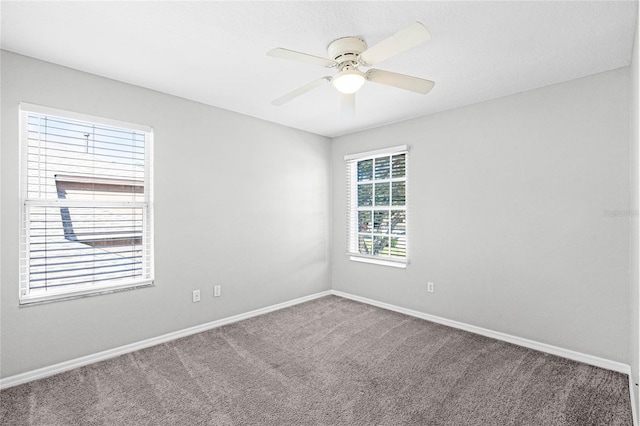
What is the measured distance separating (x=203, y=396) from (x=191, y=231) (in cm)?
164

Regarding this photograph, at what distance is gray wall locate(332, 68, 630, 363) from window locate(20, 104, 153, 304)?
296 centimetres

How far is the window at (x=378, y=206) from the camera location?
159 inches

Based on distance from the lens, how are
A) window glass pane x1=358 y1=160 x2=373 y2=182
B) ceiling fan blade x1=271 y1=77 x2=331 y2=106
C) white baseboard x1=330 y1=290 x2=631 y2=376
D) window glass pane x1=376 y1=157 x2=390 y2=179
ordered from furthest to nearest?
window glass pane x1=358 y1=160 x2=373 y2=182 < window glass pane x1=376 y1=157 x2=390 y2=179 < white baseboard x1=330 y1=290 x2=631 y2=376 < ceiling fan blade x1=271 y1=77 x2=331 y2=106

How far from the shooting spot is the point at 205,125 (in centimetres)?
341

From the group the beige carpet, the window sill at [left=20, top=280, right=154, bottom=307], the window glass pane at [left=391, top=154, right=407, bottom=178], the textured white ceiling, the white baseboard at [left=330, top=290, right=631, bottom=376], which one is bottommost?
the beige carpet

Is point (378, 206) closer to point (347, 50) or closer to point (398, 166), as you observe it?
point (398, 166)

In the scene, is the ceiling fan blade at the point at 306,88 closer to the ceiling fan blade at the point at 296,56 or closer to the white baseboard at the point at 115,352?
the ceiling fan blade at the point at 296,56

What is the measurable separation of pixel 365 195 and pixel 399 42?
2.90m

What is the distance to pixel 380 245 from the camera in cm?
431

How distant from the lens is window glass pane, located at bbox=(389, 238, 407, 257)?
13.2 ft

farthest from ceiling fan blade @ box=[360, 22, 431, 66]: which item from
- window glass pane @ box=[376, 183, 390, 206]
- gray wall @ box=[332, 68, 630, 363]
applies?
window glass pane @ box=[376, 183, 390, 206]

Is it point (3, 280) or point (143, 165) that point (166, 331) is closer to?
point (3, 280)

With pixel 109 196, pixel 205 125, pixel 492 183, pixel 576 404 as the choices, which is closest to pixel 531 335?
pixel 576 404

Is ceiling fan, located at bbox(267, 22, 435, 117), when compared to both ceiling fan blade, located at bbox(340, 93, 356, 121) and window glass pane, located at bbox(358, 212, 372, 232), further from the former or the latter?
window glass pane, located at bbox(358, 212, 372, 232)
